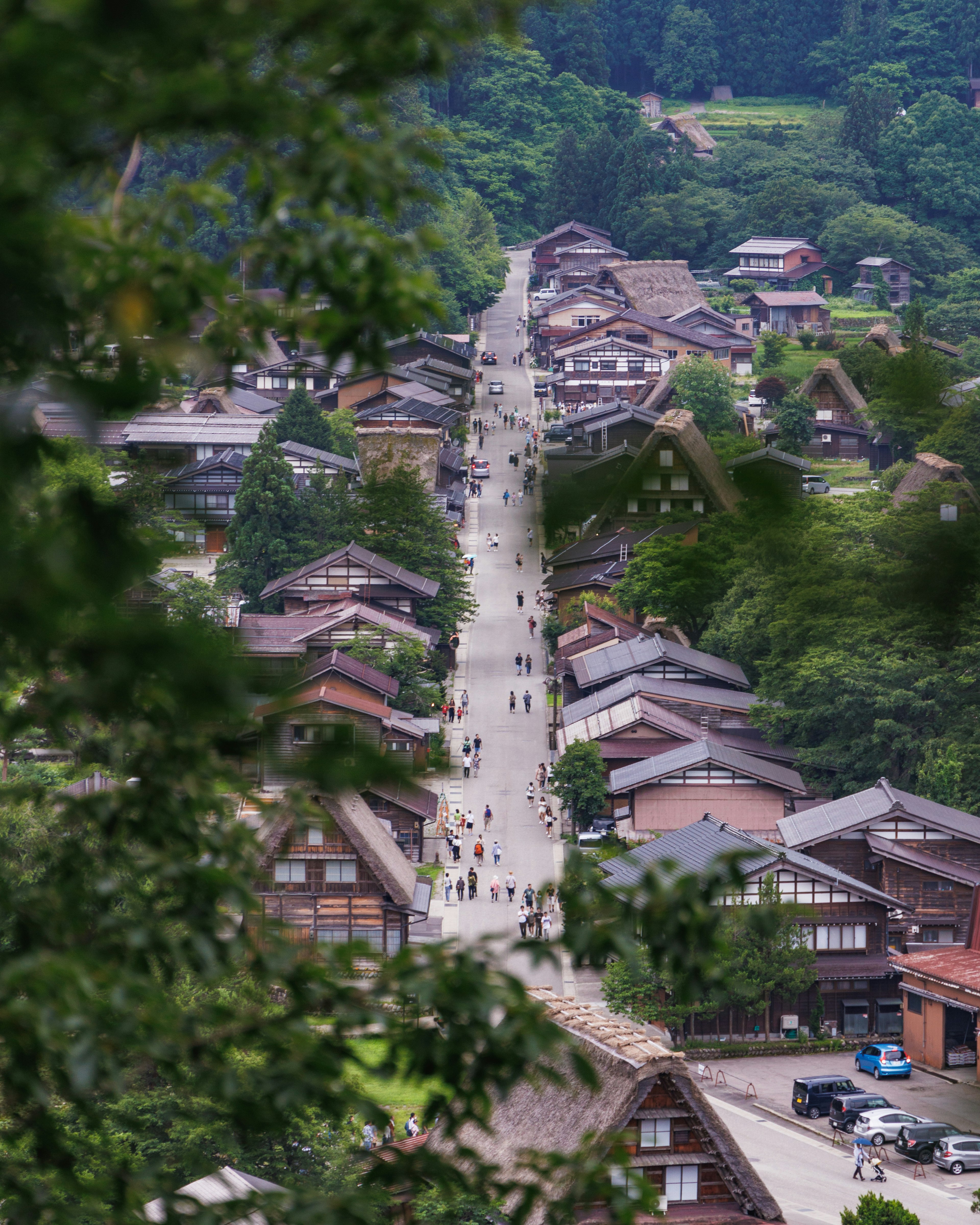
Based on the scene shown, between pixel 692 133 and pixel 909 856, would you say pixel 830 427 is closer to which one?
pixel 909 856

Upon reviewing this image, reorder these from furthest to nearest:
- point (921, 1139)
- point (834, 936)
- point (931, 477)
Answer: point (834, 936) → point (921, 1139) → point (931, 477)

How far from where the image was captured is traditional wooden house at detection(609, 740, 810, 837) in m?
21.4

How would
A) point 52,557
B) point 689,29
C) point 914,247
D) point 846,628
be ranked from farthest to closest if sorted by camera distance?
point 689,29, point 914,247, point 846,628, point 52,557

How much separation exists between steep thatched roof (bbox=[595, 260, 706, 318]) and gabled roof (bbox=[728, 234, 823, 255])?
4.91m

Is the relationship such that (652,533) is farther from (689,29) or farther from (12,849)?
(689,29)

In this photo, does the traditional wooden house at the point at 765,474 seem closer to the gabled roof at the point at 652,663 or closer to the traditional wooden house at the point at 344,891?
the traditional wooden house at the point at 344,891

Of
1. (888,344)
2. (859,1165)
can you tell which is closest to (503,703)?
(859,1165)

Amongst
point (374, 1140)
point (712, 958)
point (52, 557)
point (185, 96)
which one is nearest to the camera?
point (52, 557)

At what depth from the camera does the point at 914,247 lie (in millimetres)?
58625

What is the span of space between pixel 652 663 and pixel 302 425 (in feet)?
39.7

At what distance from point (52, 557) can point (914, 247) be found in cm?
6124

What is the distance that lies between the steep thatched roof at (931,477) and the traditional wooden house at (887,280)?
38901 mm

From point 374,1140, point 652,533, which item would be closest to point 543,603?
point 652,533

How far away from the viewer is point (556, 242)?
60250mm
